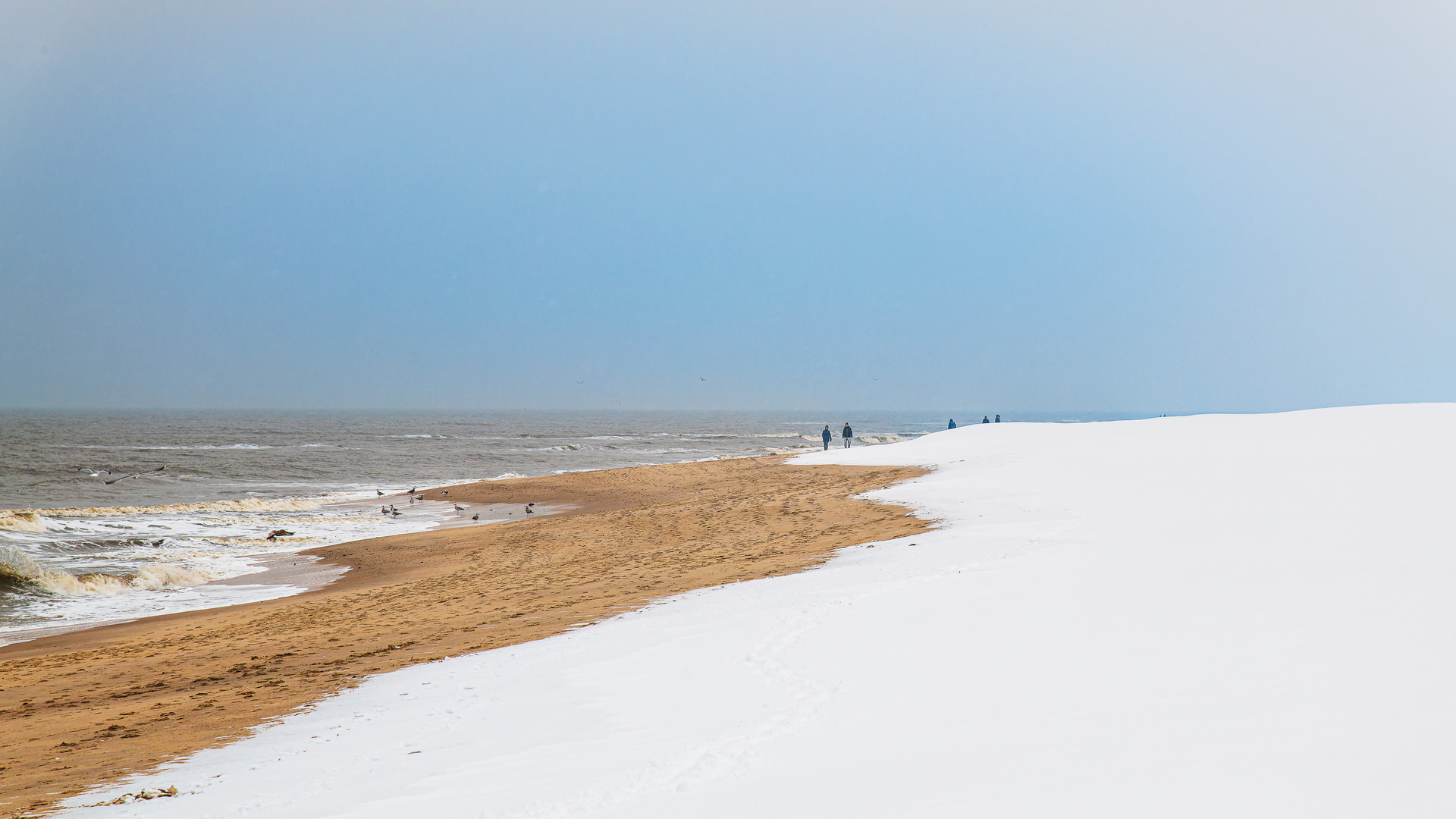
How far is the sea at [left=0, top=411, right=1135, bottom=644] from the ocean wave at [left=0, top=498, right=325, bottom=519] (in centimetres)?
11

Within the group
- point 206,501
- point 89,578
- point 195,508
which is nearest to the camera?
point 89,578

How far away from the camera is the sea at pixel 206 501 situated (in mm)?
16516

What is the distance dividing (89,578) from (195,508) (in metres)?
14.3

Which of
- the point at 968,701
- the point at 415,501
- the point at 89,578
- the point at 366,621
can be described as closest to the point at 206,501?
the point at 415,501

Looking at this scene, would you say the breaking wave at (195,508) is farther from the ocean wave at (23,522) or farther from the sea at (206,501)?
the ocean wave at (23,522)

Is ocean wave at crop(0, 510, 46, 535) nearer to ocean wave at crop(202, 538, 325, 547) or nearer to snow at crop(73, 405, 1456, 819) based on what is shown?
ocean wave at crop(202, 538, 325, 547)

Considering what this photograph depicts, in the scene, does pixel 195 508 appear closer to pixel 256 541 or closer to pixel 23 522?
pixel 23 522

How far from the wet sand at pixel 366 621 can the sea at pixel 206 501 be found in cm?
176

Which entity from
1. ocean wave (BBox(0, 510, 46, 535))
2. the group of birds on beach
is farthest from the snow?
ocean wave (BBox(0, 510, 46, 535))

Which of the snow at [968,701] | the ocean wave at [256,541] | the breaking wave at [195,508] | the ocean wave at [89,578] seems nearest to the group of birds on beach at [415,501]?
the breaking wave at [195,508]

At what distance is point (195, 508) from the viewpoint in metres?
30.2

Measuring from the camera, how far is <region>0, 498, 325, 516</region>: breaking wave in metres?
28.1

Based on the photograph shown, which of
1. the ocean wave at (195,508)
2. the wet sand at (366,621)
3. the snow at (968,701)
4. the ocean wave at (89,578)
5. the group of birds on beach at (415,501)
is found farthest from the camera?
the ocean wave at (195,508)

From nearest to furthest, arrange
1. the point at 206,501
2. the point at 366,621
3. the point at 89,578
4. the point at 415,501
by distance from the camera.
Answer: the point at 366,621 < the point at 89,578 < the point at 415,501 < the point at 206,501
